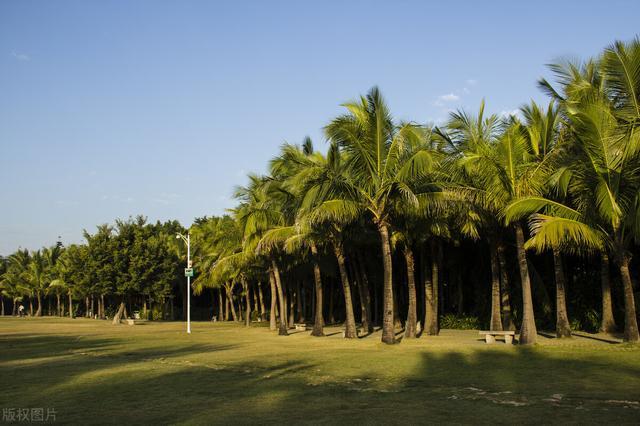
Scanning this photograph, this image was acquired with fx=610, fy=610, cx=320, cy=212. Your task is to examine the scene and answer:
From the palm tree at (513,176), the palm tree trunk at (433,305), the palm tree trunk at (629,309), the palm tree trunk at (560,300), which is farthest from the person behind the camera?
the palm tree trunk at (433,305)

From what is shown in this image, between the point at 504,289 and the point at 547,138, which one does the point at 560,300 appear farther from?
the point at 547,138

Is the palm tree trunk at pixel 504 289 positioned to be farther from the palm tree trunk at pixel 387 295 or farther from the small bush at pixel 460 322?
the palm tree trunk at pixel 387 295

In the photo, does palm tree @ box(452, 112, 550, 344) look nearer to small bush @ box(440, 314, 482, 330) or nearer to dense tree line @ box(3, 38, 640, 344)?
dense tree line @ box(3, 38, 640, 344)

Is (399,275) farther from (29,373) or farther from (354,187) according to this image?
(29,373)

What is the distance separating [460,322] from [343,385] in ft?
79.1

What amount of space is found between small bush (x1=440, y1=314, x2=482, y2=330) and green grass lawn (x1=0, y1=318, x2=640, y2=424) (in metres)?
12.2

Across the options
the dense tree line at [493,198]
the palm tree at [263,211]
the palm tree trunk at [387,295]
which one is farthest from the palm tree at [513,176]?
the palm tree at [263,211]

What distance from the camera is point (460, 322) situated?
36.5 metres

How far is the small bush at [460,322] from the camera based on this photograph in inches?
1409

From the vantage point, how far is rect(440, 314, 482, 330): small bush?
117ft

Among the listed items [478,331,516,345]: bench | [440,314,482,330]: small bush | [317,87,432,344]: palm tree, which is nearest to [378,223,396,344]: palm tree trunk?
[317,87,432,344]: palm tree

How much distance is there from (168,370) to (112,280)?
4652 cm

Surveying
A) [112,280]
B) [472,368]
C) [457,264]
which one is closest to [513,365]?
[472,368]

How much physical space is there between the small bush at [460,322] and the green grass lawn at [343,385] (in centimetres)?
1222
